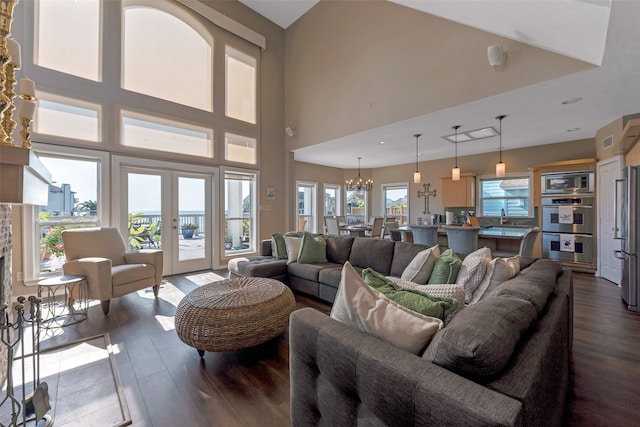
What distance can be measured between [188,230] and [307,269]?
115 inches

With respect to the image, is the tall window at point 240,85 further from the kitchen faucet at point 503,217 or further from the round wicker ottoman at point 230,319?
the kitchen faucet at point 503,217

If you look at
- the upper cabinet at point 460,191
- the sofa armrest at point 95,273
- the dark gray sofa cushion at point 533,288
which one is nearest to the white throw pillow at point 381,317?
the dark gray sofa cushion at point 533,288

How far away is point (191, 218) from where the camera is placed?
5203 mm

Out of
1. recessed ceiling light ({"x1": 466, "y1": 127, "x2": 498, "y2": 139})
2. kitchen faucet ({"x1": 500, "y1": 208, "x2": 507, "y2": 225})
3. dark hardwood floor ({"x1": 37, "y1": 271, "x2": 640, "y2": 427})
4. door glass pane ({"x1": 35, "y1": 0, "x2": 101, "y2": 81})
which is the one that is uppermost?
door glass pane ({"x1": 35, "y1": 0, "x2": 101, "y2": 81})

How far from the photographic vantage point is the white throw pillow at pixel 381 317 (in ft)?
3.43

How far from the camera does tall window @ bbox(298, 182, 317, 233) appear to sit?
8.41 meters

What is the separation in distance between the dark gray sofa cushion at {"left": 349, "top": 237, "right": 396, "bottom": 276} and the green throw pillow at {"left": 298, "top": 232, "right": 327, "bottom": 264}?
42 centimetres

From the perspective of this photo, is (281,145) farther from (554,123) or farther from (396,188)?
(554,123)

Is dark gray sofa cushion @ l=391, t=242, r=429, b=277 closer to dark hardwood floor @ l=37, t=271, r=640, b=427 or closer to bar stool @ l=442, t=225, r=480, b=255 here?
bar stool @ l=442, t=225, r=480, b=255

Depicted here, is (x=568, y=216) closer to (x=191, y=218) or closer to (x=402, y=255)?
(x=402, y=255)

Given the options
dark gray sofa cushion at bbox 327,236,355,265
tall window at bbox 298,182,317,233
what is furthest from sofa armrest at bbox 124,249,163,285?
tall window at bbox 298,182,317,233

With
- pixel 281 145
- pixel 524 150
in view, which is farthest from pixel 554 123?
pixel 281 145

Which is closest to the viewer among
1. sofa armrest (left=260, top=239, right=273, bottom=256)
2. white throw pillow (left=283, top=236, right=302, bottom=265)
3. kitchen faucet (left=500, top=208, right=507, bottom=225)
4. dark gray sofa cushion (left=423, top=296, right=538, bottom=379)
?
dark gray sofa cushion (left=423, top=296, right=538, bottom=379)

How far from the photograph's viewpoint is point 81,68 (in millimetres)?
4000
